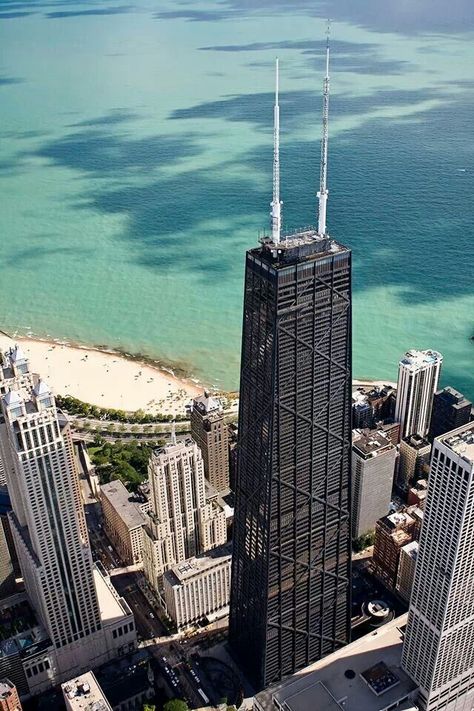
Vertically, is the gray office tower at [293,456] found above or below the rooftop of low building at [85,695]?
above

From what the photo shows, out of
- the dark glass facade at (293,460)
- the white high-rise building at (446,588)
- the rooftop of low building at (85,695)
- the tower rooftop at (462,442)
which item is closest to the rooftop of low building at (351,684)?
the white high-rise building at (446,588)

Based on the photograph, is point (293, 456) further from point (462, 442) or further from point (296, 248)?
point (296, 248)

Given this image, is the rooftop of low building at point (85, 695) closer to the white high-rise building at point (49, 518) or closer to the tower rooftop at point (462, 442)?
the white high-rise building at point (49, 518)

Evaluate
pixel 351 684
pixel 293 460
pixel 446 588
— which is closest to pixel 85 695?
pixel 351 684

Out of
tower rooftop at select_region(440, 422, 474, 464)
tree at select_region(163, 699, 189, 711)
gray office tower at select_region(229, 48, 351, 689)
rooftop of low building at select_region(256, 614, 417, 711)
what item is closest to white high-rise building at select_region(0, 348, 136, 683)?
tree at select_region(163, 699, 189, 711)

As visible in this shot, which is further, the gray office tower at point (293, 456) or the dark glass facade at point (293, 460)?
the dark glass facade at point (293, 460)

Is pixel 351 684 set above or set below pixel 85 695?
above

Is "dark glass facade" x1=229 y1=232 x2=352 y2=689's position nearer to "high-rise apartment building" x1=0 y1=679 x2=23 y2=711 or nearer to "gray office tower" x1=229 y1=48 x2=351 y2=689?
"gray office tower" x1=229 y1=48 x2=351 y2=689
